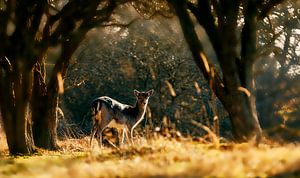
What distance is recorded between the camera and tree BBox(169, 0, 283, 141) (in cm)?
1270

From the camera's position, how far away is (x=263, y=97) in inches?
1523

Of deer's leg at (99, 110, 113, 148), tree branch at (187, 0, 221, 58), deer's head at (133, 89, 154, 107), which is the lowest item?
deer's leg at (99, 110, 113, 148)

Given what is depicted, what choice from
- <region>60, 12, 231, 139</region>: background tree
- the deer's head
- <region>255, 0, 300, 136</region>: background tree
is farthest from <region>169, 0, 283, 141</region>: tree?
<region>255, 0, 300, 136</region>: background tree

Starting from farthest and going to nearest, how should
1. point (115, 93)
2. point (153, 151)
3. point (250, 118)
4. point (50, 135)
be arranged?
point (115, 93) → point (50, 135) → point (250, 118) → point (153, 151)

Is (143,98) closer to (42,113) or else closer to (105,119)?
(105,119)

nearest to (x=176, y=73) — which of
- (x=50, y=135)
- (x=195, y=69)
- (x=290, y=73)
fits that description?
(x=195, y=69)

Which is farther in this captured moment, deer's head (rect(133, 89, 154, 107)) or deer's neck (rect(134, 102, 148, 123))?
deer's head (rect(133, 89, 154, 107))

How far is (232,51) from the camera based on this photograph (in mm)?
13188

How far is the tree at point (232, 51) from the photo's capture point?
1270 centimetres

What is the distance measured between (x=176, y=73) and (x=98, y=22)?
18.0 metres

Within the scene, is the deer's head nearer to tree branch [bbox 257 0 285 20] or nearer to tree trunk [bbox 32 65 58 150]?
tree trunk [bbox 32 65 58 150]

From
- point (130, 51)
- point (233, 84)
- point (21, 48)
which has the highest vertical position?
point (130, 51)

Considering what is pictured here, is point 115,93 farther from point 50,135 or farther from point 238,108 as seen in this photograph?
point 238,108

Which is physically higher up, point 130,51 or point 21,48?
point 130,51
